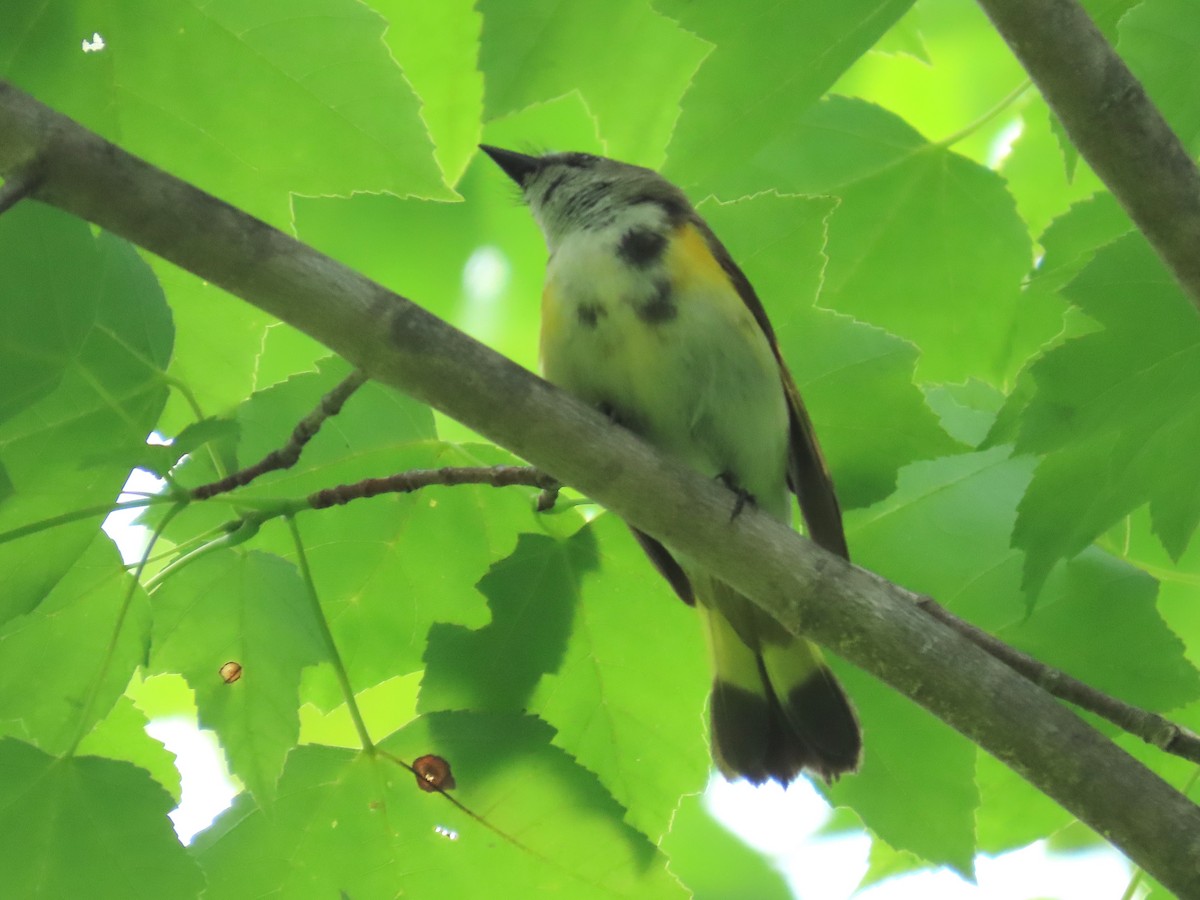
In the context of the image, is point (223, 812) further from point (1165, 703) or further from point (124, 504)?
point (1165, 703)

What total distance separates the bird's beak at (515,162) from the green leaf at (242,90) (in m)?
1.05

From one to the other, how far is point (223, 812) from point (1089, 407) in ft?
4.83

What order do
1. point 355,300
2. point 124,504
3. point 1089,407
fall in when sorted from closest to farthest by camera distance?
1. point 355,300
2. point 1089,407
3. point 124,504

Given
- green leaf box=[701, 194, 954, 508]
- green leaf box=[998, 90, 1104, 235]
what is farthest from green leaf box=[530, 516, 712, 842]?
green leaf box=[998, 90, 1104, 235]

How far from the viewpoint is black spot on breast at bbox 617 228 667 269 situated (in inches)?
103

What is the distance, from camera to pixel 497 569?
7.34 ft

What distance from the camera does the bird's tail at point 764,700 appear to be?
2.69 metres

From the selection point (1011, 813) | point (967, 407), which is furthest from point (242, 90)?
point (1011, 813)

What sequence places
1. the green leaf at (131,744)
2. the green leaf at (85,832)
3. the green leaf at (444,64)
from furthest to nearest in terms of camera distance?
the green leaf at (444,64) → the green leaf at (131,744) → the green leaf at (85,832)

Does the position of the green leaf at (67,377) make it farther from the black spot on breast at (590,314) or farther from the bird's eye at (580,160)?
the bird's eye at (580,160)

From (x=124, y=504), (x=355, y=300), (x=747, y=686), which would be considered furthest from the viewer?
(x=747, y=686)

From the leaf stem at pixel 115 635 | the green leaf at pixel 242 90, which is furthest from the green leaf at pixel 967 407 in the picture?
the leaf stem at pixel 115 635

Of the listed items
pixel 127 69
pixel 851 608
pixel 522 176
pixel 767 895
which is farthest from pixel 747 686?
pixel 767 895

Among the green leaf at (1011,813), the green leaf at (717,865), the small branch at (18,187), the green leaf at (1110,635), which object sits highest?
the small branch at (18,187)
